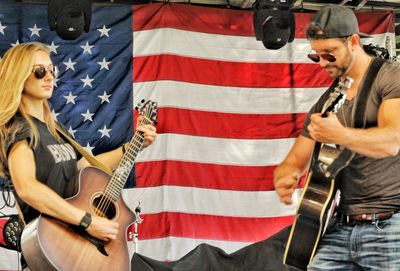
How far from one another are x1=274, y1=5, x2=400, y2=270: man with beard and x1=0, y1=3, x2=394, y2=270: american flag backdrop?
12.5 ft

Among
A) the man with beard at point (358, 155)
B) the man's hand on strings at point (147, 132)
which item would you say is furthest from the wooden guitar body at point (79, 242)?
the man with beard at point (358, 155)

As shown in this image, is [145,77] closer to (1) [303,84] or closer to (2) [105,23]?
(2) [105,23]

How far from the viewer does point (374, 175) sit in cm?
275

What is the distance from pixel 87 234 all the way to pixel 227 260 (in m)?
2.59

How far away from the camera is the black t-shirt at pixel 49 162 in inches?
130

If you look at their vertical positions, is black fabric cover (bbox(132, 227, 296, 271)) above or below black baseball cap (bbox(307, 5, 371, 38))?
below

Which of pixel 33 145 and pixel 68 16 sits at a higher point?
pixel 68 16

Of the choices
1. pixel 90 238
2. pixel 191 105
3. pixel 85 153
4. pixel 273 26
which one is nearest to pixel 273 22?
pixel 273 26

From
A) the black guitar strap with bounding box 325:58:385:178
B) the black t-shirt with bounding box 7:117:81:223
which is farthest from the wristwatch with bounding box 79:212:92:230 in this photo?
the black guitar strap with bounding box 325:58:385:178

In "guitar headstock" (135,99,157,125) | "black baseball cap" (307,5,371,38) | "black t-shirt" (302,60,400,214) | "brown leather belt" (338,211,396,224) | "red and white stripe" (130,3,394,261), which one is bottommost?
"red and white stripe" (130,3,394,261)

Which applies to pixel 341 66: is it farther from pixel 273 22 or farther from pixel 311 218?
pixel 273 22

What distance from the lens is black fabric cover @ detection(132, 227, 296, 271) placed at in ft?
18.2

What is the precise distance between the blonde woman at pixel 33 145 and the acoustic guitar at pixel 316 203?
1202 mm

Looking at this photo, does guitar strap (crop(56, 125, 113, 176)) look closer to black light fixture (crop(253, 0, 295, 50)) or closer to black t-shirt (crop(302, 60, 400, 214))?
black t-shirt (crop(302, 60, 400, 214))
